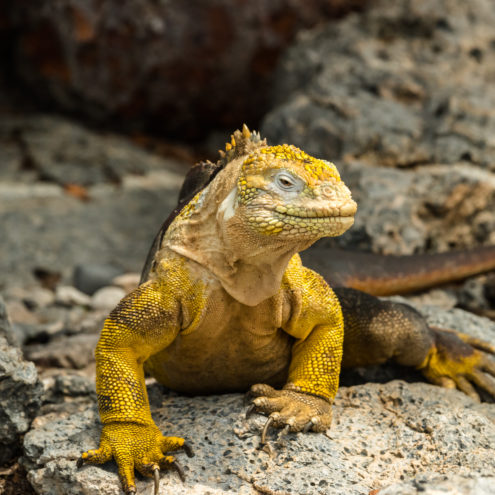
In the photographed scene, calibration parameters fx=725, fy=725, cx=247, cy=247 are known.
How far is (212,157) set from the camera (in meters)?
→ 8.25

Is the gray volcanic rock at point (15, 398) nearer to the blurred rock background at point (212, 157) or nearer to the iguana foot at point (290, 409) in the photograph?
the blurred rock background at point (212, 157)

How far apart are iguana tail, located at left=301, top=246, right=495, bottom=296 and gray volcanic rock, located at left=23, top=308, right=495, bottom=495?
0.76 metres

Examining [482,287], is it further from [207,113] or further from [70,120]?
[70,120]

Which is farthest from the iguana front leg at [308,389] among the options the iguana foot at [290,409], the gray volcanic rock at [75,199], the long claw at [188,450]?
the gray volcanic rock at [75,199]

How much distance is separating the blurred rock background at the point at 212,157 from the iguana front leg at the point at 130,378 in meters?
0.12

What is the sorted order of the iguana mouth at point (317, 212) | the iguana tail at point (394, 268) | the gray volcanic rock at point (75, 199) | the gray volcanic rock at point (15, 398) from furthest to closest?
the gray volcanic rock at point (75, 199), the iguana tail at point (394, 268), the gray volcanic rock at point (15, 398), the iguana mouth at point (317, 212)

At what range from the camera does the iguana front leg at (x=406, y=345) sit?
3.12 meters

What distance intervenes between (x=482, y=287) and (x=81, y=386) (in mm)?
2491

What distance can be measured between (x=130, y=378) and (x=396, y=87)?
4148 millimetres

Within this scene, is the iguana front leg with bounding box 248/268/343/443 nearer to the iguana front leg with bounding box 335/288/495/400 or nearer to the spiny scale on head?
the iguana front leg with bounding box 335/288/495/400

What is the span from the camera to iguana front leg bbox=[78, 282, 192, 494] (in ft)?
8.33

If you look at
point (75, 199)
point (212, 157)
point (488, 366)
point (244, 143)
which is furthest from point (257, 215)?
point (212, 157)

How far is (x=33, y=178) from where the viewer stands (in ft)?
23.3

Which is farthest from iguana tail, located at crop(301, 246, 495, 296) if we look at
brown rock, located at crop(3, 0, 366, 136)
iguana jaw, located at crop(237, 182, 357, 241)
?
brown rock, located at crop(3, 0, 366, 136)
